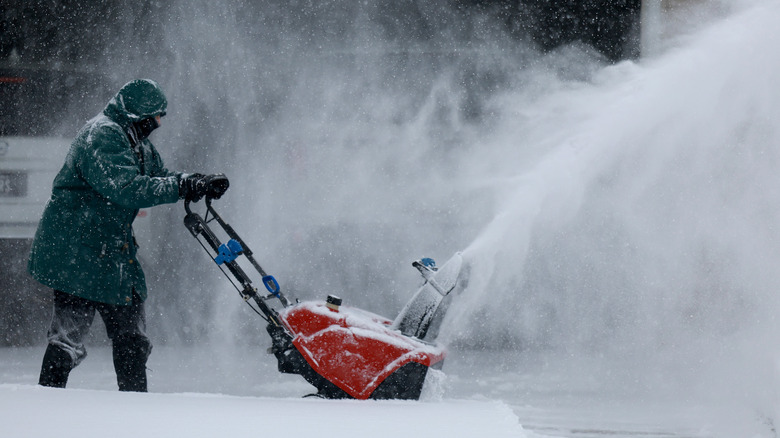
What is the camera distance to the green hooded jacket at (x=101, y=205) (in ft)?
11.2

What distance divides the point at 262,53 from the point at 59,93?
183cm

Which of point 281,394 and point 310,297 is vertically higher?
point 310,297

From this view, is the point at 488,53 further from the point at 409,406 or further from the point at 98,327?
the point at 409,406

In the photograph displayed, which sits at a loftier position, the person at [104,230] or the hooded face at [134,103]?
the hooded face at [134,103]

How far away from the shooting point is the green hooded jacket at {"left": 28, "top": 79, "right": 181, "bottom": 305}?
11.2 feet

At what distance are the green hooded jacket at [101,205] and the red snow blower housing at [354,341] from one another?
0.28 m

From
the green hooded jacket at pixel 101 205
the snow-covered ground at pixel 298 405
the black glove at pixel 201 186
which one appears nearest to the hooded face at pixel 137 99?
the green hooded jacket at pixel 101 205

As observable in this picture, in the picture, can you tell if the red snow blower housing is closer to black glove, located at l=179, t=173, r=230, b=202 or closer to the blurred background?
black glove, located at l=179, t=173, r=230, b=202

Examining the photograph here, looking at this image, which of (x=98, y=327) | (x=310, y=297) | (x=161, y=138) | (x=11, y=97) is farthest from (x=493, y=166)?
(x=11, y=97)

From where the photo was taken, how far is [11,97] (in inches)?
286

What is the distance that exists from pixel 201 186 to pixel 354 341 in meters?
0.86

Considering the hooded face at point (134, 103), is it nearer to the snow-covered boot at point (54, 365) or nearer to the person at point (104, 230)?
the person at point (104, 230)

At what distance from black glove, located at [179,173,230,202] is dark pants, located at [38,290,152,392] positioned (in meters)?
0.58

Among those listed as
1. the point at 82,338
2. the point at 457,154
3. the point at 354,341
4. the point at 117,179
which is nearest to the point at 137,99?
the point at 117,179
